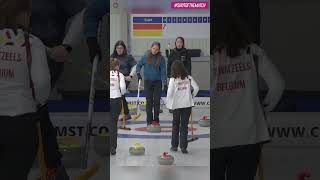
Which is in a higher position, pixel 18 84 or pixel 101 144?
pixel 18 84

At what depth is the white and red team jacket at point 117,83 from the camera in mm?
4773

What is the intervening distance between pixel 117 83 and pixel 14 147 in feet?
6.42

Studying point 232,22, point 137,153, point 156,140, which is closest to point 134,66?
point 137,153

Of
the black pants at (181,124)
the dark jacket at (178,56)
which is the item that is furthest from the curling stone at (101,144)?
the black pants at (181,124)

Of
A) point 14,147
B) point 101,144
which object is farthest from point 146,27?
point 14,147

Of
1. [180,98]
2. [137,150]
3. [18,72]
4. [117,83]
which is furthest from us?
[137,150]

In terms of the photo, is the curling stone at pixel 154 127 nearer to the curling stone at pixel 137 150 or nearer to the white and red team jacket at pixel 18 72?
the curling stone at pixel 137 150

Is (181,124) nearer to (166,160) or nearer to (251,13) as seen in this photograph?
(166,160)

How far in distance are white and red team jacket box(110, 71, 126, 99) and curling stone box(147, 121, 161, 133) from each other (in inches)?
60.5

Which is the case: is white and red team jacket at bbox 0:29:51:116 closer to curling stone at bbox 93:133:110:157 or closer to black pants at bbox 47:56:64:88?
black pants at bbox 47:56:64:88

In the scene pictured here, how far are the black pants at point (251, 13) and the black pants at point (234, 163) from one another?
65cm

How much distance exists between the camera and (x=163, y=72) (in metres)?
5.35

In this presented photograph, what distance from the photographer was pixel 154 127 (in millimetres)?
6441

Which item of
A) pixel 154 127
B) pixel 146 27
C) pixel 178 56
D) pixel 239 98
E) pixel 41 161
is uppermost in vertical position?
pixel 146 27
